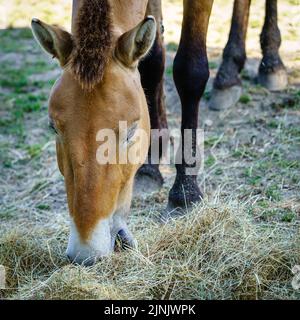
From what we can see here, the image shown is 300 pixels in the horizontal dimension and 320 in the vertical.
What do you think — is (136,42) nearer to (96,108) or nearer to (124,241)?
(96,108)

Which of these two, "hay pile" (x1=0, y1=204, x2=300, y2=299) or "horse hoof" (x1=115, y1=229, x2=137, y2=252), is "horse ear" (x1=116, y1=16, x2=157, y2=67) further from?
"hay pile" (x1=0, y1=204, x2=300, y2=299)

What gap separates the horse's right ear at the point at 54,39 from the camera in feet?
12.8

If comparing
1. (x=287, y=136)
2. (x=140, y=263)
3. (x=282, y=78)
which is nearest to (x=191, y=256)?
(x=140, y=263)

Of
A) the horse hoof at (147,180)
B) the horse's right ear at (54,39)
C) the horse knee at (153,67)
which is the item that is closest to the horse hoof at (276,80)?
the horse knee at (153,67)

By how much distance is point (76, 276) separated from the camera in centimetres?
379

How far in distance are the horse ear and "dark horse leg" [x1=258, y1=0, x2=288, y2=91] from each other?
382 centimetres

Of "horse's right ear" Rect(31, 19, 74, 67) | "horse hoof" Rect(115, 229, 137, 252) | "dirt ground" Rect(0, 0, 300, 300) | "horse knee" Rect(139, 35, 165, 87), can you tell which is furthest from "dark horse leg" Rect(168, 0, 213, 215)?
"horse's right ear" Rect(31, 19, 74, 67)

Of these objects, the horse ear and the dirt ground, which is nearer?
the horse ear

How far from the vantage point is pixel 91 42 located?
3803mm

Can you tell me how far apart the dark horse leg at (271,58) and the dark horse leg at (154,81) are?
6.59 feet

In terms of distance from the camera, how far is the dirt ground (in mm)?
5398

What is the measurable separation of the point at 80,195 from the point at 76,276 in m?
0.50

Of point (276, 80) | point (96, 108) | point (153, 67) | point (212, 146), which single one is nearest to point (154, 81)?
point (153, 67)
